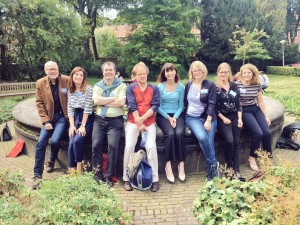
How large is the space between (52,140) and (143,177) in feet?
5.57

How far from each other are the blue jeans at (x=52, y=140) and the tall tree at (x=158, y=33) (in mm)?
21535

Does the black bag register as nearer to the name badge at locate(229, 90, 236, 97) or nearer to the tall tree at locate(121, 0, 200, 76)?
the name badge at locate(229, 90, 236, 97)

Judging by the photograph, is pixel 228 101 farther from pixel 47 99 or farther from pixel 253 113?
pixel 47 99

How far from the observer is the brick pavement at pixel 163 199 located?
12.2 ft

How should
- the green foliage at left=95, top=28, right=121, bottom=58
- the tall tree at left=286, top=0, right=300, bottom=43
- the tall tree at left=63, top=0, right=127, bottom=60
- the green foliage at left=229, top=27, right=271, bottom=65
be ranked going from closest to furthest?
the green foliage at left=229, top=27, right=271, bottom=65 → the tall tree at left=63, top=0, right=127, bottom=60 → the green foliage at left=95, top=28, right=121, bottom=58 → the tall tree at left=286, top=0, right=300, bottom=43

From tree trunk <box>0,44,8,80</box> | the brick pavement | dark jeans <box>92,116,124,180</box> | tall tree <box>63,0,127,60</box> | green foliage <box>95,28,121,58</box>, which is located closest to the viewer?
the brick pavement

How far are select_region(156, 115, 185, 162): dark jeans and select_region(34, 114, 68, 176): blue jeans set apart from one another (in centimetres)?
170

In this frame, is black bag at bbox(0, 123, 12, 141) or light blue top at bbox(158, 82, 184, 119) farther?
black bag at bbox(0, 123, 12, 141)

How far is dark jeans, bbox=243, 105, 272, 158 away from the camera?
5180 millimetres

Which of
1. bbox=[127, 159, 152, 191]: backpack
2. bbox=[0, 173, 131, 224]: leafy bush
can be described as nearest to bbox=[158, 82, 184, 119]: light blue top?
bbox=[127, 159, 152, 191]: backpack

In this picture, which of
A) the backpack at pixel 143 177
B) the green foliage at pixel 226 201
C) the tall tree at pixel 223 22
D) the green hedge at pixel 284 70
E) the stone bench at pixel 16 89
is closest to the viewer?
the green foliage at pixel 226 201

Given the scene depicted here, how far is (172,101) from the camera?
5.00 metres

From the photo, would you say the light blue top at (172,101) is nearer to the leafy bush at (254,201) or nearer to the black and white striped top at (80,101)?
the black and white striped top at (80,101)

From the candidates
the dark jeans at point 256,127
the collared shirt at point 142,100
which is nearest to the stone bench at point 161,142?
the dark jeans at point 256,127
